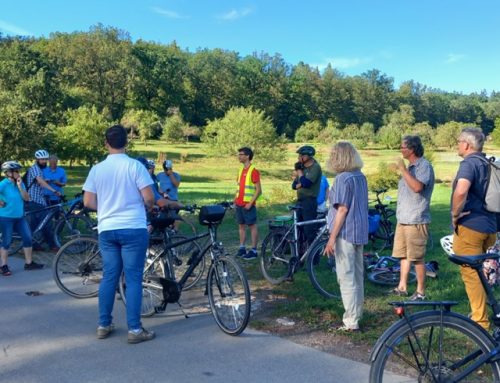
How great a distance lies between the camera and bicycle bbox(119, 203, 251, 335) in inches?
181

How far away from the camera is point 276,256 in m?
6.55

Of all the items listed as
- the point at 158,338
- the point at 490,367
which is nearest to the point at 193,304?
the point at 158,338

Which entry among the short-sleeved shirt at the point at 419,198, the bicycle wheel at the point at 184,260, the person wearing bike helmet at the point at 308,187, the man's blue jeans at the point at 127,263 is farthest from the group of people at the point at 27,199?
the short-sleeved shirt at the point at 419,198

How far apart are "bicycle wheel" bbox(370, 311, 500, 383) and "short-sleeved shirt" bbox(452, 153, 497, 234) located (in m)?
1.69

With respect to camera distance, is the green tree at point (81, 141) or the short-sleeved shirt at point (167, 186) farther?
the green tree at point (81, 141)

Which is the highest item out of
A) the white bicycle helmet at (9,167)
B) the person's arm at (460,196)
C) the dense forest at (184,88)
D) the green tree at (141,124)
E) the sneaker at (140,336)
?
the dense forest at (184,88)

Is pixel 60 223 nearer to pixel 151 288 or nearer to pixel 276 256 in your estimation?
pixel 151 288

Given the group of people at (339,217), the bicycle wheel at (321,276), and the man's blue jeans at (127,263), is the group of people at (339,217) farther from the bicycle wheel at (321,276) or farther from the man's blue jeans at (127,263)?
the bicycle wheel at (321,276)

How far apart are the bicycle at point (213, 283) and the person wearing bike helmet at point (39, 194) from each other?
4031 mm

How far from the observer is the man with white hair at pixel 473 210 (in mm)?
4262

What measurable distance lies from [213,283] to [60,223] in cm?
471

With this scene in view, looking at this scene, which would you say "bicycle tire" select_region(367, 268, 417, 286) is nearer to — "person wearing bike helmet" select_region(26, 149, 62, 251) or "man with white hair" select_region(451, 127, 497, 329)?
"man with white hair" select_region(451, 127, 497, 329)

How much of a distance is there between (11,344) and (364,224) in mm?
3427

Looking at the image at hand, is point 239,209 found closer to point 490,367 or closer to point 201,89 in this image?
point 490,367
